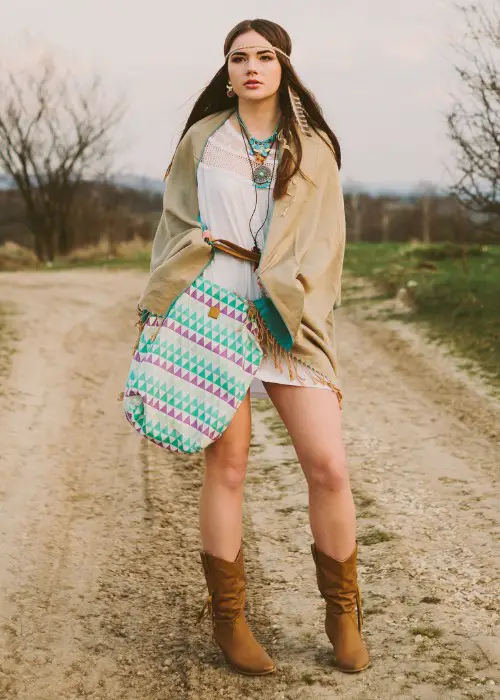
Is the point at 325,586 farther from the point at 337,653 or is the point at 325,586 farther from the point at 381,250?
the point at 381,250

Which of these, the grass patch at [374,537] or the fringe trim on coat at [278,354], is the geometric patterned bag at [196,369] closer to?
the fringe trim on coat at [278,354]

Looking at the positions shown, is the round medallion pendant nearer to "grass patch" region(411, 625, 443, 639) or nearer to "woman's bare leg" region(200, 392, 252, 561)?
"woman's bare leg" region(200, 392, 252, 561)

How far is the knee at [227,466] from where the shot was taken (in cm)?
296

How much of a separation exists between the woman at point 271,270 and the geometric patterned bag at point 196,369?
2.1 inches

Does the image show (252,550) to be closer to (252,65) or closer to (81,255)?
(252,65)

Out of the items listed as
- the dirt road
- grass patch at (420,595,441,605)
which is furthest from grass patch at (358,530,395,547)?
grass patch at (420,595,441,605)

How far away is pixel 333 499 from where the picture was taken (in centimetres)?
295

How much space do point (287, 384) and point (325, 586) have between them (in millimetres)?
631

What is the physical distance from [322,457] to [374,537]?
1589 mm

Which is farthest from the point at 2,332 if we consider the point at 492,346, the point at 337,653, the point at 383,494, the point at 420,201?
the point at 420,201

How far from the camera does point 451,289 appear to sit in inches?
428

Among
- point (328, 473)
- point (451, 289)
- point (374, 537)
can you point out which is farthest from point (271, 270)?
point (451, 289)

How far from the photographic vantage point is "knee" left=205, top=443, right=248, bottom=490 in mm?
2955

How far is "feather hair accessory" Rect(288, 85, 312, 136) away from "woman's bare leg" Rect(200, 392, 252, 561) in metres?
0.80
